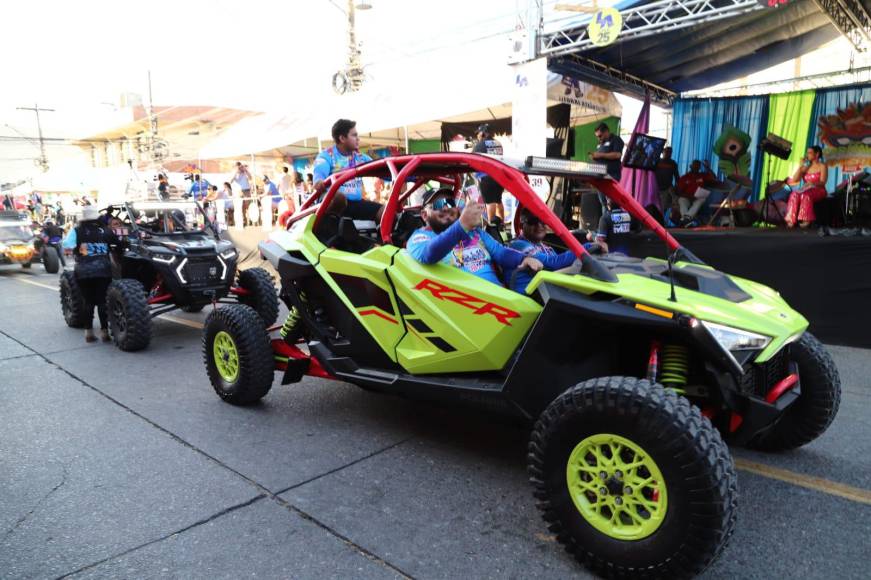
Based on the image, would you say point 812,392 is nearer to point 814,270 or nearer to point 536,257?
point 536,257

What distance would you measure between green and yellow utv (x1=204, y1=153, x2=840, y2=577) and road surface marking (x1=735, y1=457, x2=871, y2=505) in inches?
8.5

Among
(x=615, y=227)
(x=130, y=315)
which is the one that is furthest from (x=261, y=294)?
(x=615, y=227)

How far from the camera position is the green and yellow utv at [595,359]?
228cm

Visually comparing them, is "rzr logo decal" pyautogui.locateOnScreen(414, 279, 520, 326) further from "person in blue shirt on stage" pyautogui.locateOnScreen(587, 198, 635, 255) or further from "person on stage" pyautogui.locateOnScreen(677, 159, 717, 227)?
"person on stage" pyautogui.locateOnScreen(677, 159, 717, 227)

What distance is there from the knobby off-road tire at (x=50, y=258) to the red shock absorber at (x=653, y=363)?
53.9 feet

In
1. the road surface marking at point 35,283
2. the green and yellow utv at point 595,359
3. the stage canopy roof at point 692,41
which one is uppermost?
the stage canopy roof at point 692,41

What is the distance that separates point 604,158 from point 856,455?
6008mm

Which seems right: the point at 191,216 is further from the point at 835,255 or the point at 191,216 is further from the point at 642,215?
the point at 835,255

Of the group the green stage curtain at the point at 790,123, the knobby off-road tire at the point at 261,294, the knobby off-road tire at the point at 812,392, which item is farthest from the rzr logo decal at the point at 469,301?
the green stage curtain at the point at 790,123

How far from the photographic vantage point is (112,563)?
260 centimetres

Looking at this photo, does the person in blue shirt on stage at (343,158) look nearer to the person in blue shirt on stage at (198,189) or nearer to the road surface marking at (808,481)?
the road surface marking at (808,481)

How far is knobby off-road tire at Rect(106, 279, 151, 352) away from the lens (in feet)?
21.3

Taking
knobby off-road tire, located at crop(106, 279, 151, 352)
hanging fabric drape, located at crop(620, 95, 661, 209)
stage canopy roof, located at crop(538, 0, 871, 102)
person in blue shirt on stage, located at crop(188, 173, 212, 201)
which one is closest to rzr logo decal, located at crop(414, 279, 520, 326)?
knobby off-road tire, located at crop(106, 279, 151, 352)

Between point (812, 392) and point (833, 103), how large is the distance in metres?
9.66
